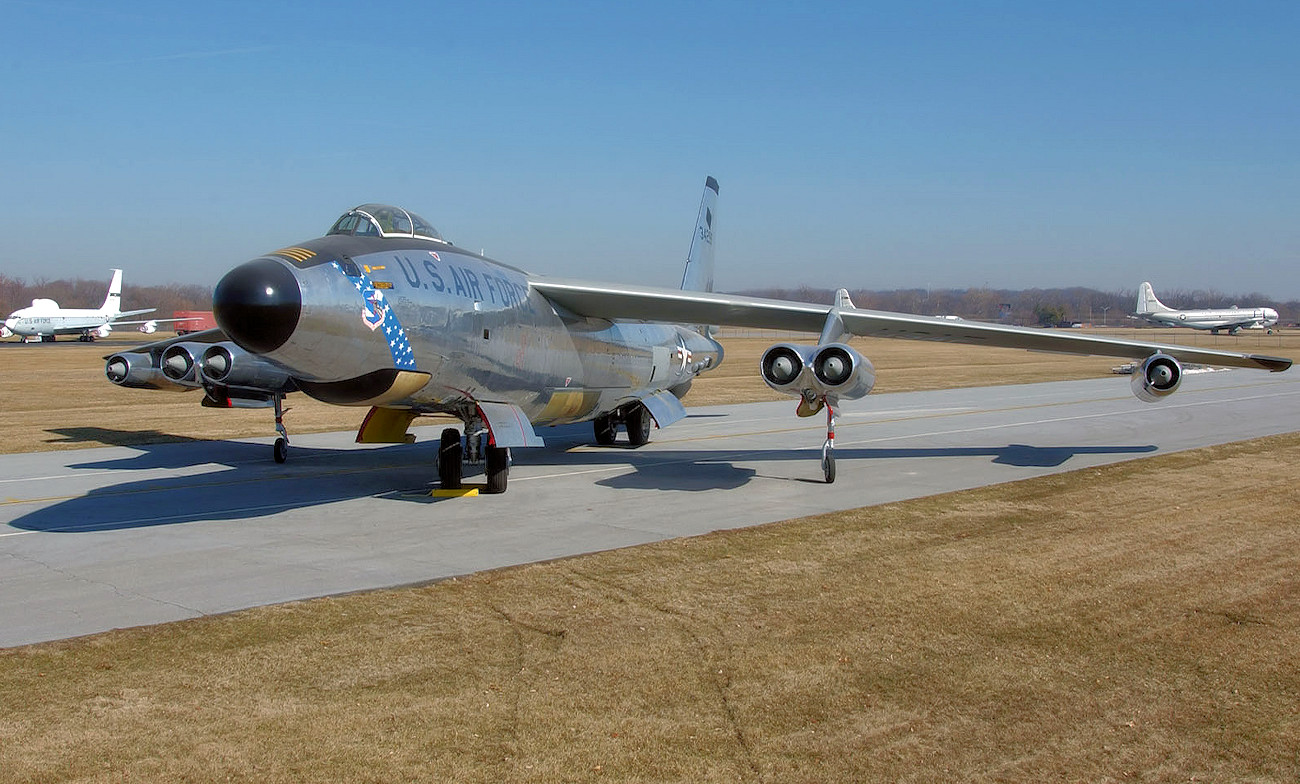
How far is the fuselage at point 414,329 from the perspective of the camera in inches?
371

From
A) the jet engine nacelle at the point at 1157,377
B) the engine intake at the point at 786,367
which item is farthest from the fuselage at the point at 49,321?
the jet engine nacelle at the point at 1157,377

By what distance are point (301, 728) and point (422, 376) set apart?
640cm

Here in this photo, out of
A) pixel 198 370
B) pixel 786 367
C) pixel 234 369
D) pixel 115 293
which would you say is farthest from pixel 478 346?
pixel 115 293

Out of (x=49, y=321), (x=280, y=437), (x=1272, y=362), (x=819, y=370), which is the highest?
(x=1272, y=362)

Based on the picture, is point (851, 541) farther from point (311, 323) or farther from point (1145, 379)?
point (1145, 379)

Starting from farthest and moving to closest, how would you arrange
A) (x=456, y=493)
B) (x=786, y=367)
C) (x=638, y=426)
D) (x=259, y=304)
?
(x=638, y=426) < (x=786, y=367) < (x=456, y=493) < (x=259, y=304)

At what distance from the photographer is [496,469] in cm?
1356

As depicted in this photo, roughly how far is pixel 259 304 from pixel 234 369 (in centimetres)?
708

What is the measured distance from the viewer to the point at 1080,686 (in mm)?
6039

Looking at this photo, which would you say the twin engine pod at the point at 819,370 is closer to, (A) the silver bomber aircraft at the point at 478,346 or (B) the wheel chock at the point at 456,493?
(A) the silver bomber aircraft at the point at 478,346

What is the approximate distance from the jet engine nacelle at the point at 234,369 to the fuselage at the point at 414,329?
4389 millimetres

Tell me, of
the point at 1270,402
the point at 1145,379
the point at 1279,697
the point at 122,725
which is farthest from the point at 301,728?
the point at 1270,402

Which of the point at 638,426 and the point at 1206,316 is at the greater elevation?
the point at 1206,316

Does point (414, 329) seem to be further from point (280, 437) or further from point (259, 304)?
point (280, 437)
